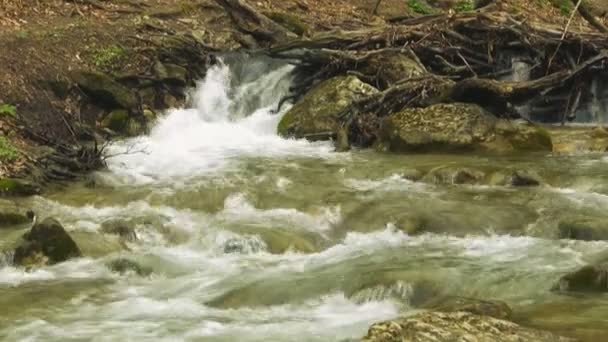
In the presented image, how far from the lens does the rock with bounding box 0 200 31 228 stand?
10250 mm

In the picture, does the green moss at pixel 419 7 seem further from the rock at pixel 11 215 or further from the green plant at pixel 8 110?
the rock at pixel 11 215

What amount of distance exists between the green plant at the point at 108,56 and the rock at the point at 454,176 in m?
7.22

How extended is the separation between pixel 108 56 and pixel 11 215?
6776 mm

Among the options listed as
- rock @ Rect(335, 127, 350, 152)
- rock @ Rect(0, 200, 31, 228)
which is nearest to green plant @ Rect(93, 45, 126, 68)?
rock @ Rect(335, 127, 350, 152)

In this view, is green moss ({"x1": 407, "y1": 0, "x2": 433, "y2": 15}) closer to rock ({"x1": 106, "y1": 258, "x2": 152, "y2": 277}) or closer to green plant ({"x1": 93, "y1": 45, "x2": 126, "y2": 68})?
green plant ({"x1": 93, "y1": 45, "x2": 126, "y2": 68})

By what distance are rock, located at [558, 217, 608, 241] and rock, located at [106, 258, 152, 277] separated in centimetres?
452

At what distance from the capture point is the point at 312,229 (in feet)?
33.8

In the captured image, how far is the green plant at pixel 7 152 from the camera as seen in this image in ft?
40.0

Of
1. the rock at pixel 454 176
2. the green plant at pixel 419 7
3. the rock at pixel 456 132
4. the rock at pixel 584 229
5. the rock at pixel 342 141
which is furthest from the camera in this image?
the green plant at pixel 419 7

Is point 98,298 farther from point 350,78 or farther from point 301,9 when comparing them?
point 301,9

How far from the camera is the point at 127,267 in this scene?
892cm

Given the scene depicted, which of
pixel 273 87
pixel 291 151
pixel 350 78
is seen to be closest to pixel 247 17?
pixel 273 87

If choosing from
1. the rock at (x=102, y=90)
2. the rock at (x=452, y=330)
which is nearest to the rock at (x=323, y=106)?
the rock at (x=102, y=90)

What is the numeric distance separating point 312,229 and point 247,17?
1014 centimetres
